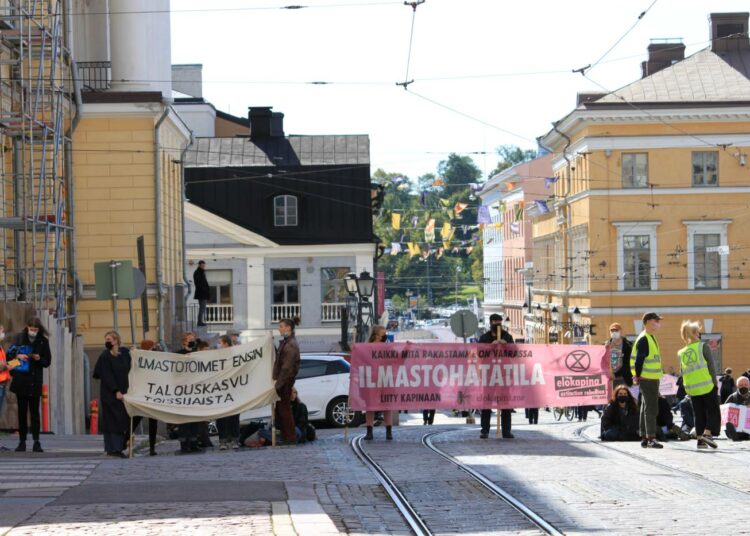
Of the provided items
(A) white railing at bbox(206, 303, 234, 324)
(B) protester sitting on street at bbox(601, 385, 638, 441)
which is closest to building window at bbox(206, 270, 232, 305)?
(A) white railing at bbox(206, 303, 234, 324)

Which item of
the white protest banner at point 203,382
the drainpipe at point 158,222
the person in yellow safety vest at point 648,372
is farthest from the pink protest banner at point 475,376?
the drainpipe at point 158,222

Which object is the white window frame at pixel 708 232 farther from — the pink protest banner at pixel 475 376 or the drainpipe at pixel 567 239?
the pink protest banner at pixel 475 376

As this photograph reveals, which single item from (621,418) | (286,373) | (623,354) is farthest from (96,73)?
(621,418)

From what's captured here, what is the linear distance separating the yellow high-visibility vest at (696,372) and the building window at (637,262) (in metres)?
43.1

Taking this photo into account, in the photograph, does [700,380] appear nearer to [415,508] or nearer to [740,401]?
[740,401]

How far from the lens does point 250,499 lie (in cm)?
1234

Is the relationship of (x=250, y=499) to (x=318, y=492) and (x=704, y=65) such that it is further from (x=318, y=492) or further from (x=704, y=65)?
(x=704, y=65)

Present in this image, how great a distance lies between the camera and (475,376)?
826 inches

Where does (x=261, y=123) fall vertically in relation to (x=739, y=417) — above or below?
above

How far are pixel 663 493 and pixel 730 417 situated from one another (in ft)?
26.7

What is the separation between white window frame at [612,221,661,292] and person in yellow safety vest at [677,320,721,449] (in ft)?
140

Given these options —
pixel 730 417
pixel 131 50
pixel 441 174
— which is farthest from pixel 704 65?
pixel 441 174

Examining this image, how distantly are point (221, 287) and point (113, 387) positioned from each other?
42.1 metres

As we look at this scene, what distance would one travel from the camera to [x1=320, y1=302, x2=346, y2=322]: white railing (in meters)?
59.4
